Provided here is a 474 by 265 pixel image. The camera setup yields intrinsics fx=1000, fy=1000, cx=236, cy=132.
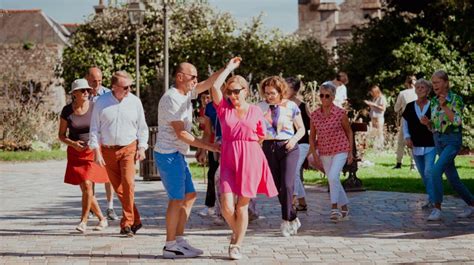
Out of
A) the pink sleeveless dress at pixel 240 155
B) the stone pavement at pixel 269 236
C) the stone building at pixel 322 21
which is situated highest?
the stone building at pixel 322 21

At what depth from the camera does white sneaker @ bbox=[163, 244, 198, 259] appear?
9.23m

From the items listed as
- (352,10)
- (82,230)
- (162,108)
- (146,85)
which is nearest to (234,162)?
(162,108)

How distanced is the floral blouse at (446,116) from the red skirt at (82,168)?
4.00 meters

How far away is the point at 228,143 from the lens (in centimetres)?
934

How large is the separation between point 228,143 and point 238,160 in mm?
193

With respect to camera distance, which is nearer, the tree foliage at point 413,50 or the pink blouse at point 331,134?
the pink blouse at point 331,134

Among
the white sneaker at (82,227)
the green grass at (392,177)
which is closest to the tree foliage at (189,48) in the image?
the green grass at (392,177)

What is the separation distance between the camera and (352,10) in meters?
47.2

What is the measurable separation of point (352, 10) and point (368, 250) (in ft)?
126

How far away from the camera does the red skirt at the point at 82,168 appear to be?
1103 centimetres

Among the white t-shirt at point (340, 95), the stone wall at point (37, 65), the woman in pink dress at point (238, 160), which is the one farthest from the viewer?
the stone wall at point (37, 65)

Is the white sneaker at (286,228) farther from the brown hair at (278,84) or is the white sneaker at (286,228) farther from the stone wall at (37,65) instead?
the stone wall at (37,65)

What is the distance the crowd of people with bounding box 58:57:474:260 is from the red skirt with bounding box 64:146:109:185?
0.04ft

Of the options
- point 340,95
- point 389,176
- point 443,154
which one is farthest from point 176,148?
point 340,95
